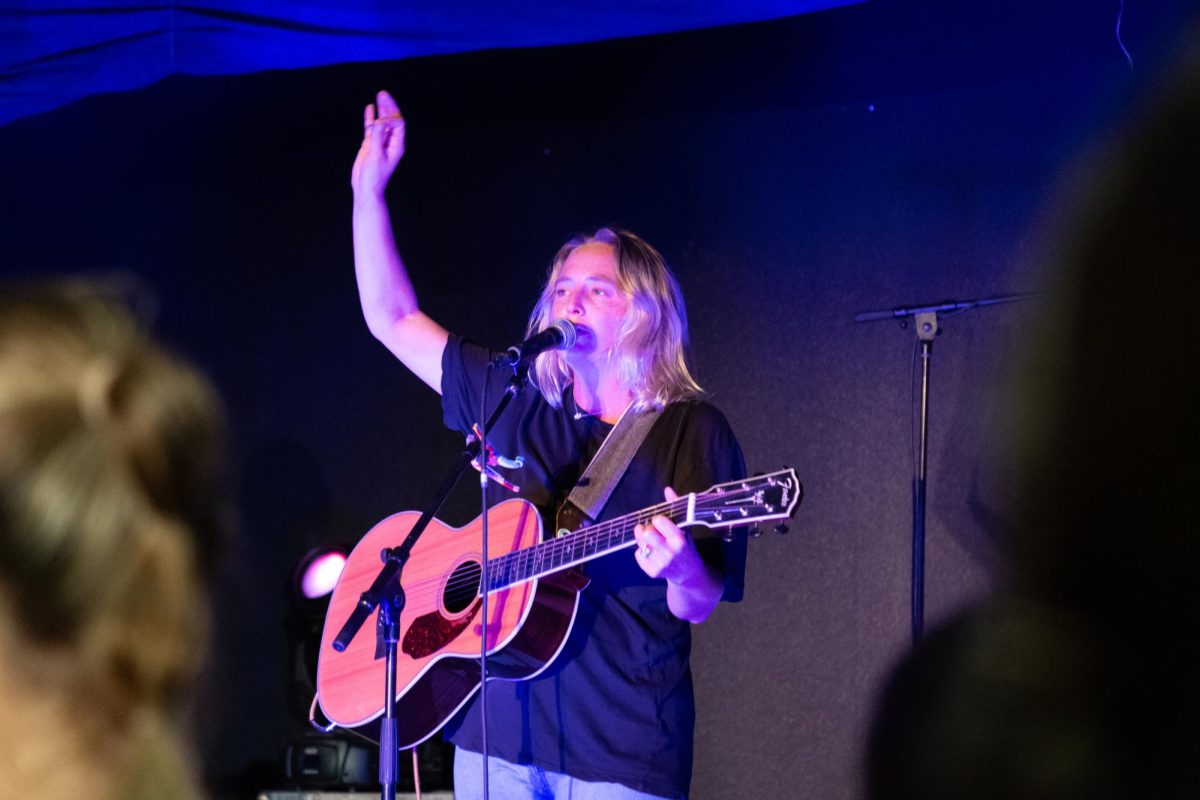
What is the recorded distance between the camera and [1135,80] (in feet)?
1.79

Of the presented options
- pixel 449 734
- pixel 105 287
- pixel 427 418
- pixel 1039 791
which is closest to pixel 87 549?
pixel 105 287

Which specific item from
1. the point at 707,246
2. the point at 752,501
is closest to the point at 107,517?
the point at 752,501

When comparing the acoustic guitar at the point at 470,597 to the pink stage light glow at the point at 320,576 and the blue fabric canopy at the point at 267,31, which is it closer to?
the pink stage light glow at the point at 320,576

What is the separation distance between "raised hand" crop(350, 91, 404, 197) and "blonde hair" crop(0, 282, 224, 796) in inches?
108

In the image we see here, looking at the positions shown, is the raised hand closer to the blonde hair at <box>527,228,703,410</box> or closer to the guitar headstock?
the blonde hair at <box>527,228,703,410</box>

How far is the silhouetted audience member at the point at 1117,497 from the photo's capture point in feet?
1.42

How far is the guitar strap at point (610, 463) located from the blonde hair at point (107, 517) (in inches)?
87.2

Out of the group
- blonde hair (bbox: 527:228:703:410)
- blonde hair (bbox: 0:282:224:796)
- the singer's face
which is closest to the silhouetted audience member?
blonde hair (bbox: 0:282:224:796)

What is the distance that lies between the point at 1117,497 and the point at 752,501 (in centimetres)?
238

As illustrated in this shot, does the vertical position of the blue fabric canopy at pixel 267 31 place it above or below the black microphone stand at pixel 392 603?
above

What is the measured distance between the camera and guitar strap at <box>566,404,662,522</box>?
3039 mm

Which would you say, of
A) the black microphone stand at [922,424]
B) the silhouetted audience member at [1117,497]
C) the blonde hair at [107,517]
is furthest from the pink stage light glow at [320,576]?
the silhouetted audience member at [1117,497]

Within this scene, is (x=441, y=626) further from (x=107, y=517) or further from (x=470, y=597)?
(x=107, y=517)

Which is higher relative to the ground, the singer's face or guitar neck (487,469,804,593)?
the singer's face
